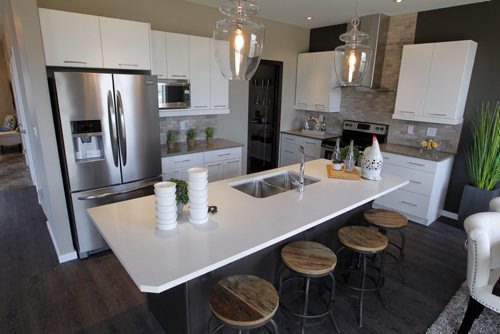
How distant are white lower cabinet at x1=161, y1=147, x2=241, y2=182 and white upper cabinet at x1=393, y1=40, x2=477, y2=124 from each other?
2.39m

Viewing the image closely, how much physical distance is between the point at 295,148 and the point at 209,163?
1936 millimetres

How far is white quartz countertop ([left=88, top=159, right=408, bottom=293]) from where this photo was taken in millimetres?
1355

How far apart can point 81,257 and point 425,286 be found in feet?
10.7

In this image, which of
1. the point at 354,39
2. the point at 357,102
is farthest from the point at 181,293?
the point at 357,102

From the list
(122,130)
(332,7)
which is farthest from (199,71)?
(332,7)

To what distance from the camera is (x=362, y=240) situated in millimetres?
2211

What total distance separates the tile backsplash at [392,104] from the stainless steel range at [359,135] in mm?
85

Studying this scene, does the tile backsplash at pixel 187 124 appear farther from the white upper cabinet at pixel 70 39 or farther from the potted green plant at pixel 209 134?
the white upper cabinet at pixel 70 39

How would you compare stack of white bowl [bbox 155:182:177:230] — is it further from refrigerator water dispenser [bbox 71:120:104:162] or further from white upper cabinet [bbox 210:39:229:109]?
white upper cabinet [bbox 210:39:229:109]

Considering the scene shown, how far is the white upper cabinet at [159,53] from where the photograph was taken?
3342 millimetres

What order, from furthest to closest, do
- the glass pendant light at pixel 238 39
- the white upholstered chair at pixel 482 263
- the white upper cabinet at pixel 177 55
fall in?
the white upper cabinet at pixel 177 55, the white upholstered chair at pixel 482 263, the glass pendant light at pixel 238 39

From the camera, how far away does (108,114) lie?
110 inches

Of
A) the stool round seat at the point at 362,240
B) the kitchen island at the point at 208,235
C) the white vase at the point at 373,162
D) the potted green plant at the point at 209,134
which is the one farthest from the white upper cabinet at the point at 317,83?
the stool round seat at the point at 362,240

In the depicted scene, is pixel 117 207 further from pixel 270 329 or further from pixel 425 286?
pixel 425 286
